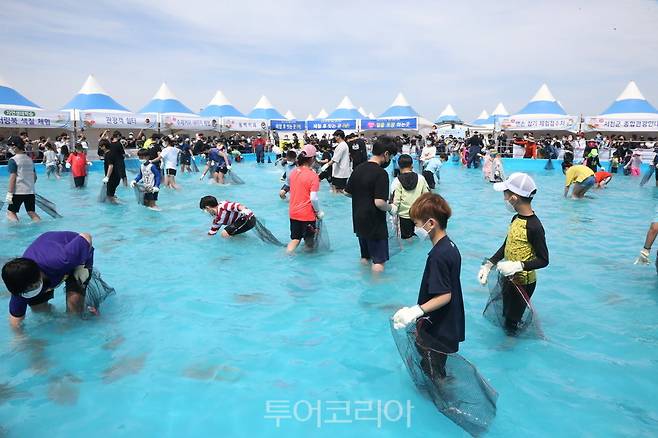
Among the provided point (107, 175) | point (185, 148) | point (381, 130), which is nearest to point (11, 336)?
point (107, 175)

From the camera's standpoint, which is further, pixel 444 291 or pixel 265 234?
pixel 265 234

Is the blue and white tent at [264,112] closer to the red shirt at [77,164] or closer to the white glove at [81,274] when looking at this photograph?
the red shirt at [77,164]

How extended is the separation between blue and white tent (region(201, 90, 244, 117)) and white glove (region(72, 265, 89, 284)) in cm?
3377

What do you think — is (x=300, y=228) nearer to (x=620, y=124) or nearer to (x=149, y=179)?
(x=149, y=179)

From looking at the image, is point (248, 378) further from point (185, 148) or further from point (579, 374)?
point (185, 148)

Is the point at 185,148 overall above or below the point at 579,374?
above

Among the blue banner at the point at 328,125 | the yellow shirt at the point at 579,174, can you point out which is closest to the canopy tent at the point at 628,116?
the blue banner at the point at 328,125

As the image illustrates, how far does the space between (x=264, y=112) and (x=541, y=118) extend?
70.6ft

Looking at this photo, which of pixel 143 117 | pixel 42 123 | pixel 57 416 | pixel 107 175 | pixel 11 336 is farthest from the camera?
pixel 143 117

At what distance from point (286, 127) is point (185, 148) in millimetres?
18594

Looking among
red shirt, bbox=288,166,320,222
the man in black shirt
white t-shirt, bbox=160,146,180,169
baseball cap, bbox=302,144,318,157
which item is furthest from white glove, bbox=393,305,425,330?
white t-shirt, bbox=160,146,180,169

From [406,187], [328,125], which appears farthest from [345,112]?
[406,187]

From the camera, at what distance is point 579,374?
12.6 feet

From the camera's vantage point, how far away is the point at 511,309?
167 inches
